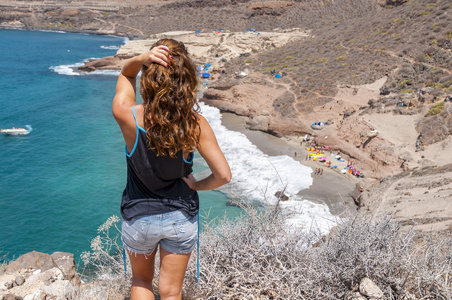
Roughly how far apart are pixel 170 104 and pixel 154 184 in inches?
16.6

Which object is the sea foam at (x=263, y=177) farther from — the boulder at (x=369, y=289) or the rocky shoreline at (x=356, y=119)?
the boulder at (x=369, y=289)

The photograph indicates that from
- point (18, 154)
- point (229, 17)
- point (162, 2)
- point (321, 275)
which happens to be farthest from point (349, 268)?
point (162, 2)

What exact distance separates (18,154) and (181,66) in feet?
57.8

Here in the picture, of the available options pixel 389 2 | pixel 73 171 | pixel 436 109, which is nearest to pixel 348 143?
pixel 436 109

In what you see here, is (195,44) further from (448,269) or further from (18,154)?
(448,269)

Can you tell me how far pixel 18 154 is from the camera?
54.9 feet

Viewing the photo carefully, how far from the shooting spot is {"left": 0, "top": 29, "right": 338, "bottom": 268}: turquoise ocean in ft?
36.9

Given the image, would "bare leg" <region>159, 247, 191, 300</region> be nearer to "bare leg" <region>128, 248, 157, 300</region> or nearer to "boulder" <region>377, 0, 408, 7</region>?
"bare leg" <region>128, 248, 157, 300</region>

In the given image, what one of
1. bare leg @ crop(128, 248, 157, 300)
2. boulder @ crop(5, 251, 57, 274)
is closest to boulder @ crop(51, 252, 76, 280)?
boulder @ crop(5, 251, 57, 274)

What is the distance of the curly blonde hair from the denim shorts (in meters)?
0.35

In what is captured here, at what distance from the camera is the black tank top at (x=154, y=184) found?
1.77 metres

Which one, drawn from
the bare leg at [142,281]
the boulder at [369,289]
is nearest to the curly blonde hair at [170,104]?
the bare leg at [142,281]

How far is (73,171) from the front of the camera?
1520 centimetres

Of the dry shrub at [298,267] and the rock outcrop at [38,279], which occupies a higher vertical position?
the dry shrub at [298,267]
